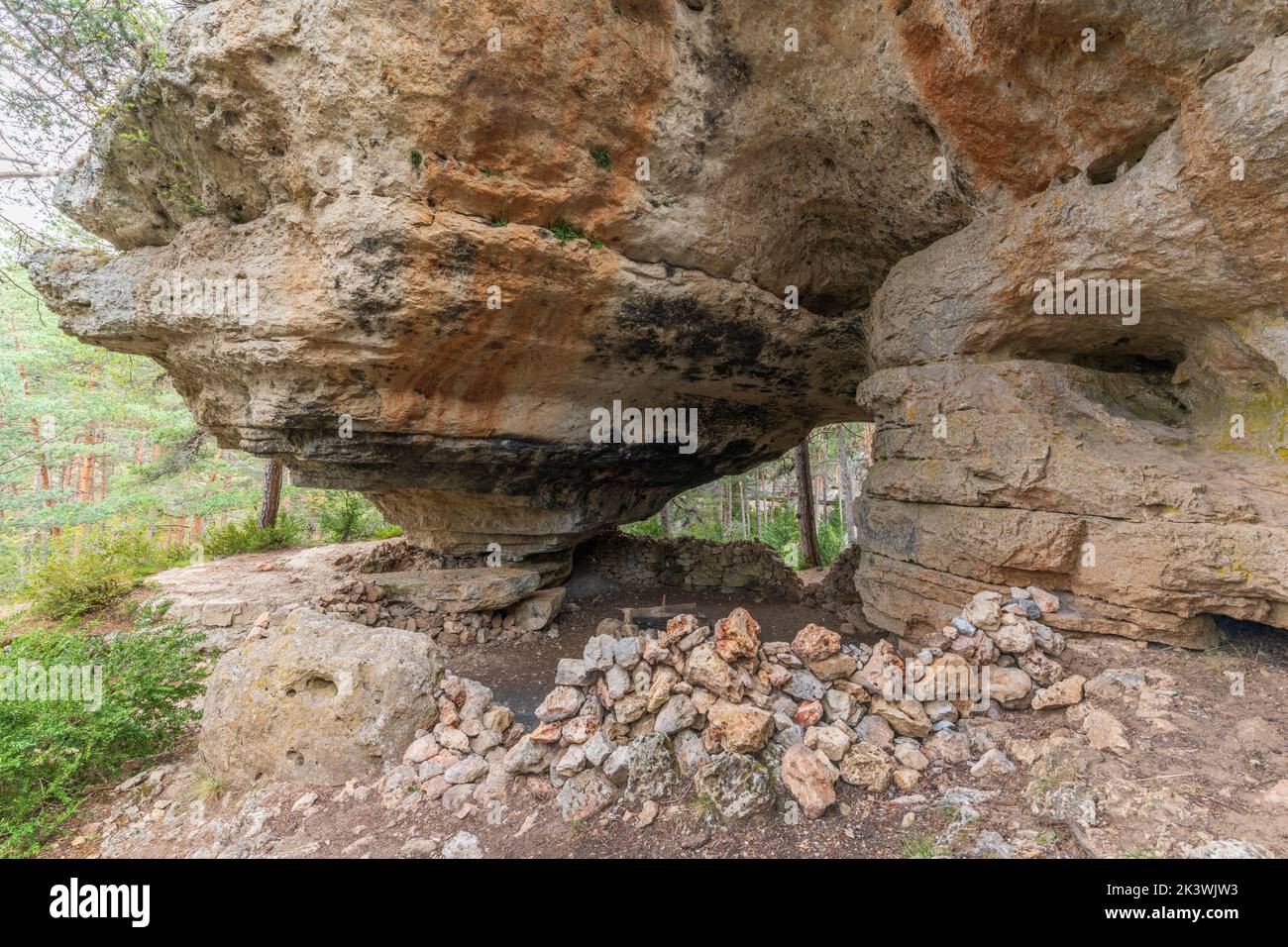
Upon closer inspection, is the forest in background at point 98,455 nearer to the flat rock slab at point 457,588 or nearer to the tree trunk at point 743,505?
the tree trunk at point 743,505

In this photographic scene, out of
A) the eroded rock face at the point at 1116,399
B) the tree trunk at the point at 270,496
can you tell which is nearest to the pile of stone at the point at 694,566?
the eroded rock face at the point at 1116,399

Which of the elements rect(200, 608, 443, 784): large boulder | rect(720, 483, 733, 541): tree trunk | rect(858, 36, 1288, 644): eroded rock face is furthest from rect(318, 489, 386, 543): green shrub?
rect(858, 36, 1288, 644): eroded rock face

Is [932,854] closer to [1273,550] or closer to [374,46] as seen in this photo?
[1273,550]

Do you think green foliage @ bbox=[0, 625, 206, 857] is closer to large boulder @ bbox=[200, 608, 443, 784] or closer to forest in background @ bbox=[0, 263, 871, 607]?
large boulder @ bbox=[200, 608, 443, 784]

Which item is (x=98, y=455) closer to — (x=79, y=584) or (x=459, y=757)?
(x=79, y=584)

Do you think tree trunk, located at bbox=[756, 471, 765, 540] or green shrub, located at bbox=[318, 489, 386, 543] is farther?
tree trunk, located at bbox=[756, 471, 765, 540]

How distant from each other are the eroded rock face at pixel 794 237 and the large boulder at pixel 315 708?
270cm

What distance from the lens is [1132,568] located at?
3805mm

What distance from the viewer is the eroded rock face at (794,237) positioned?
144 inches

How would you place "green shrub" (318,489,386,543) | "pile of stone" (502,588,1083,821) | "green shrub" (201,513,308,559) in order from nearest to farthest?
1. "pile of stone" (502,588,1083,821)
2. "green shrub" (201,513,308,559)
3. "green shrub" (318,489,386,543)

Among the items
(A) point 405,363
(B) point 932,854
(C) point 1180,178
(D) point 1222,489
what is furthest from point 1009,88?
(A) point 405,363

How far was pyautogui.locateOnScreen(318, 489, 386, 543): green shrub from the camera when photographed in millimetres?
14445

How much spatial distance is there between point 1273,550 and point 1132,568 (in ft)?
2.32

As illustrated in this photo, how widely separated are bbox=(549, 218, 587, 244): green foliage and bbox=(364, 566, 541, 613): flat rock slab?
16.4 feet
